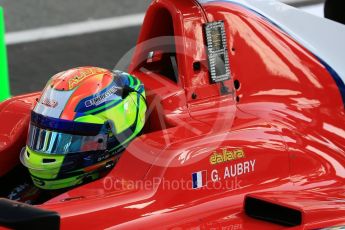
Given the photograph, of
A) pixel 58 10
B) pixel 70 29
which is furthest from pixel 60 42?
pixel 58 10

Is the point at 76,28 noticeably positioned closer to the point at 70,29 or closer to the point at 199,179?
the point at 70,29

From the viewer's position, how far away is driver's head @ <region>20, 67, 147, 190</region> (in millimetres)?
3137

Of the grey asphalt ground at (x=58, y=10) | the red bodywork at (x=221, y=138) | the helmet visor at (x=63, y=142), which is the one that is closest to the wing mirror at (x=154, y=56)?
the red bodywork at (x=221, y=138)

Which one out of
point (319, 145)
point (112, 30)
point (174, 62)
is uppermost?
point (174, 62)

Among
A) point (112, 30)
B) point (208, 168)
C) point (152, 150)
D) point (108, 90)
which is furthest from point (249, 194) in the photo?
point (112, 30)

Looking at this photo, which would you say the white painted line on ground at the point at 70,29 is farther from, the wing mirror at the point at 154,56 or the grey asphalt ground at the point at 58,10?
the wing mirror at the point at 154,56

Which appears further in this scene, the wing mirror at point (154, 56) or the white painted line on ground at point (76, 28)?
the white painted line on ground at point (76, 28)

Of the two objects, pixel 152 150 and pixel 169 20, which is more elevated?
pixel 169 20

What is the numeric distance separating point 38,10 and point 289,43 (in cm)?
534

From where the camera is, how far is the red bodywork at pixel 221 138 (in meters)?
3.13

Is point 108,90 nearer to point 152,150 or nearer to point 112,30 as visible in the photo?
point 152,150

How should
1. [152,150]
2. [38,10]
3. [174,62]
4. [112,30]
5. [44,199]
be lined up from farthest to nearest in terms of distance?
1. [38,10]
2. [112,30]
3. [174,62]
4. [44,199]
5. [152,150]

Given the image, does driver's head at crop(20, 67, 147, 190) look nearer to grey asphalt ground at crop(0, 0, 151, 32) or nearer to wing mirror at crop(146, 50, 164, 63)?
wing mirror at crop(146, 50, 164, 63)

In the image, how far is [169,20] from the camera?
3.70 meters
